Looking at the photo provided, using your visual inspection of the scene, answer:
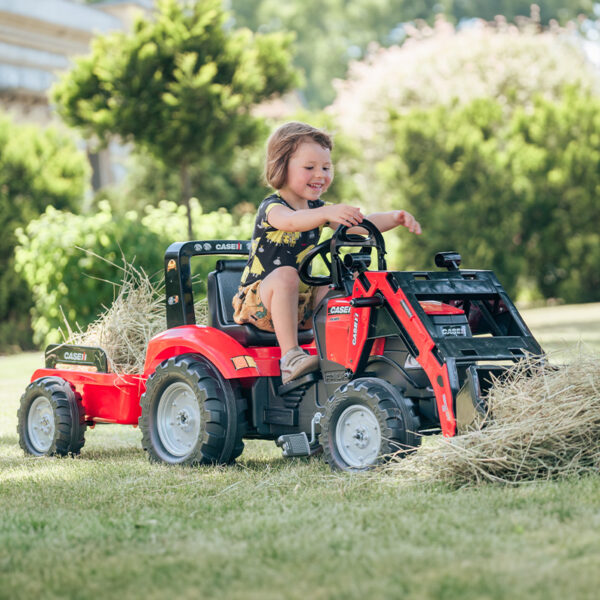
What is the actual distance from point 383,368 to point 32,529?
5.71ft

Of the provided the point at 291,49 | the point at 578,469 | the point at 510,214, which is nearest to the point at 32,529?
the point at 578,469

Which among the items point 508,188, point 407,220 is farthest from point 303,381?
point 508,188

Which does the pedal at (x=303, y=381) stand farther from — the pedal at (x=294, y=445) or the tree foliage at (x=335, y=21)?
the tree foliage at (x=335, y=21)

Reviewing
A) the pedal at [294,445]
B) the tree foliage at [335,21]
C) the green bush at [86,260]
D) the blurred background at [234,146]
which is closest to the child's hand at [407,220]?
the pedal at [294,445]

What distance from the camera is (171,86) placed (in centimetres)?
1300

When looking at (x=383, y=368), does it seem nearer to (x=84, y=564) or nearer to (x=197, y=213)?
(x=84, y=564)

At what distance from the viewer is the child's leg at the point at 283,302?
4.91 meters

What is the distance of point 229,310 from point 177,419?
63cm

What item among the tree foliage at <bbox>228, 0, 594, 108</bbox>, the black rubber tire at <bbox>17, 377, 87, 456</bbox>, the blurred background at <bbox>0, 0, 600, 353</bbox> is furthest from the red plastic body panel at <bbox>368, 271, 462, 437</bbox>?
the tree foliage at <bbox>228, 0, 594, 108</bbox>

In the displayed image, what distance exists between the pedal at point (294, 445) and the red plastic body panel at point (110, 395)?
1.12 metres

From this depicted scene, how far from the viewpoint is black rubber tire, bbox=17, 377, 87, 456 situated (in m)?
5.63

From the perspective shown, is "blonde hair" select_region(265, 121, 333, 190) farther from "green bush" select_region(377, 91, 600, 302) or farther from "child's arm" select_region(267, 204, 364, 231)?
"green bush" select_region(377, 91, 600, 302)

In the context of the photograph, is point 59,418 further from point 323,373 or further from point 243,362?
point 323,373

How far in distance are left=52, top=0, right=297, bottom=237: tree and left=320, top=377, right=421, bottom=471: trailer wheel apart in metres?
8.96
